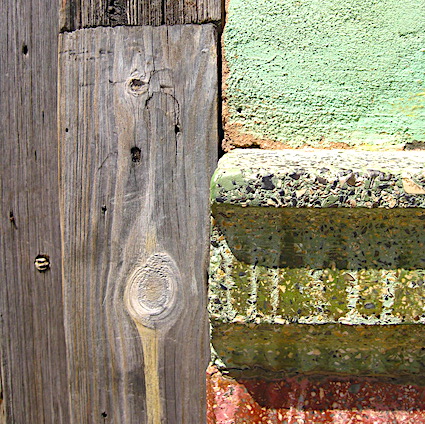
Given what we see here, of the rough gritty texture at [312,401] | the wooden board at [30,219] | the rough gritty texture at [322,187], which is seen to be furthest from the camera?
the wooden board at [30,219]

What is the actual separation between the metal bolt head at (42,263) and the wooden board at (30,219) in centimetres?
1

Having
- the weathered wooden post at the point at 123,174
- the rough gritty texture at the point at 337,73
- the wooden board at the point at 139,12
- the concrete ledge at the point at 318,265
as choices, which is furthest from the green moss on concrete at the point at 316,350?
the wooden board at the point at 139,12

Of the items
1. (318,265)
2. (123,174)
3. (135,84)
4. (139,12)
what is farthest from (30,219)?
(318,265)

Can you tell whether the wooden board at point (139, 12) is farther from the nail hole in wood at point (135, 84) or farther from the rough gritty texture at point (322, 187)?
the rough gritty texture at point (322, 187)

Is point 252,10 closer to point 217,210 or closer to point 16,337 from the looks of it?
point 217,210

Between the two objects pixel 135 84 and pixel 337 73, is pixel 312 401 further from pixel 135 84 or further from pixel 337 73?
pixel 135 84

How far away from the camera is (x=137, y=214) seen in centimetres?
90

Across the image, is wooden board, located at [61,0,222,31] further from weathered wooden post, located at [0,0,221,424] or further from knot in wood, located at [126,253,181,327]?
knot in wood, located at [126,253,181,327]

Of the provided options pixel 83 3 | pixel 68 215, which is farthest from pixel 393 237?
pixel 83 3

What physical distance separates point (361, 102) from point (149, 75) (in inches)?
17.6

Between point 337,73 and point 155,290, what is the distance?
593 millimetres

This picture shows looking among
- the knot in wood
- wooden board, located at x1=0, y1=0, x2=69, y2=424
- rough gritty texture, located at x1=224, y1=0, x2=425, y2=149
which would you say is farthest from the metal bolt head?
rough gritty texture, located at x1=224, y1=0, x2=425, y2=149

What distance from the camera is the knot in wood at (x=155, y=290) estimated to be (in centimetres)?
90

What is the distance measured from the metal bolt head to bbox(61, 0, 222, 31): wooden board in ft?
1.77
